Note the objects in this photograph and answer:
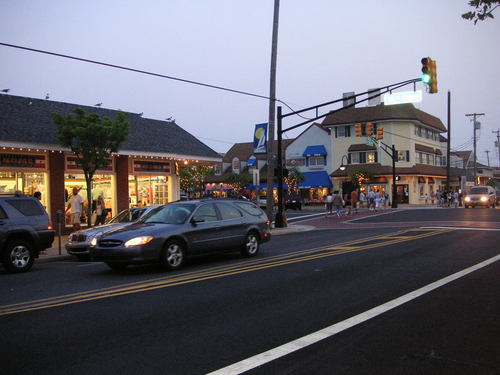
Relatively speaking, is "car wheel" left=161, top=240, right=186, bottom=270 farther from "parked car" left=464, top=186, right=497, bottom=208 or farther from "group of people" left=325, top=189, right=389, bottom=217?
"parked car" left=464, top=186, right=497, bottom=208

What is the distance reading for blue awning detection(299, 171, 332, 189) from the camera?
58125mm

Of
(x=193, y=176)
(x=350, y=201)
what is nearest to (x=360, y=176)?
(x=350, y=201)

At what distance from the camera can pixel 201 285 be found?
332 inches

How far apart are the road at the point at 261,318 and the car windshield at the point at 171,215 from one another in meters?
1.11

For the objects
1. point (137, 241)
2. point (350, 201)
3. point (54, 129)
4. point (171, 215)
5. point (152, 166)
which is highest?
point (54, 129)

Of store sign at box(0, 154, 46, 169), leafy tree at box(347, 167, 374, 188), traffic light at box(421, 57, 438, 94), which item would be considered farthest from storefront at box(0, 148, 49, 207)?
leafy tree at box(347, 167, 374, 188)

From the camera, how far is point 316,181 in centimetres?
5878

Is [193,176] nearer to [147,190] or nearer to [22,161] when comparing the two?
[147,190]

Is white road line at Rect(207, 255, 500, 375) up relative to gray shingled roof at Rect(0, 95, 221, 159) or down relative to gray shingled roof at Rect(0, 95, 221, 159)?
down

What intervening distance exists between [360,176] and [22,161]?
39.0 meters

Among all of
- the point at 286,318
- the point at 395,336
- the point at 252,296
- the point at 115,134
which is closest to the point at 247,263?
the point at 252,296

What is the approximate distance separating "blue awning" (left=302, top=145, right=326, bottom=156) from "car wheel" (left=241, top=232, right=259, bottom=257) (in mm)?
48017

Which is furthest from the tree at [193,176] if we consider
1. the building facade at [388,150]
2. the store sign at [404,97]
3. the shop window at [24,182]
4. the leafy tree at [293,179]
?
the store sign at [404,97]

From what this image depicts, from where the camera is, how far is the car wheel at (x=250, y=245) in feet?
40.2
